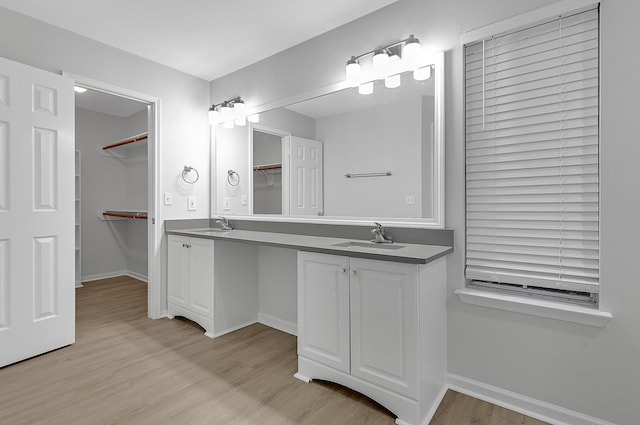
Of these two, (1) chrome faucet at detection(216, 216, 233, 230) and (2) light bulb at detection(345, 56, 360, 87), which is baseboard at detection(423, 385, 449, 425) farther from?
(1) chrome faucet at detection(216, 216, 233, 230)

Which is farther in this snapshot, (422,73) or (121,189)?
(121,189)

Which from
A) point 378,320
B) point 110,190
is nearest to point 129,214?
point 110,190

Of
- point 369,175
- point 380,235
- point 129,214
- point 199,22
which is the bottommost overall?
point 380,235

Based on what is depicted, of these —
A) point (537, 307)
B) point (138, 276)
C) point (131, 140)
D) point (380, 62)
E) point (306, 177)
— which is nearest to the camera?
point (537, 307)

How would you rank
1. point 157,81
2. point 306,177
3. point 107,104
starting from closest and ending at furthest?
point 306,177 < point 157,81 < point 107,104

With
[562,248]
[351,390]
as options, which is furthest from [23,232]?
[562,248]

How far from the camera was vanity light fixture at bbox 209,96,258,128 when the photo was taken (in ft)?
10.2

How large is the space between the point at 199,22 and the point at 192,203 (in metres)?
1.67

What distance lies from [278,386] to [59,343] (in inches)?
68.7

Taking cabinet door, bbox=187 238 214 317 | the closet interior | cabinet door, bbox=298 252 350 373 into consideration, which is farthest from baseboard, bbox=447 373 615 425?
the closet interior

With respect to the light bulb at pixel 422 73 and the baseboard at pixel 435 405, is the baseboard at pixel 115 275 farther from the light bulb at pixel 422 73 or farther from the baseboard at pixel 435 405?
the light bulb at pixel 422 73

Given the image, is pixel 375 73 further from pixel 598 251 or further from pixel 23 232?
pixel 23 232

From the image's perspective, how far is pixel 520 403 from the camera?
1.70 m

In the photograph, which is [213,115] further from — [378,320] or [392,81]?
[378,320]
